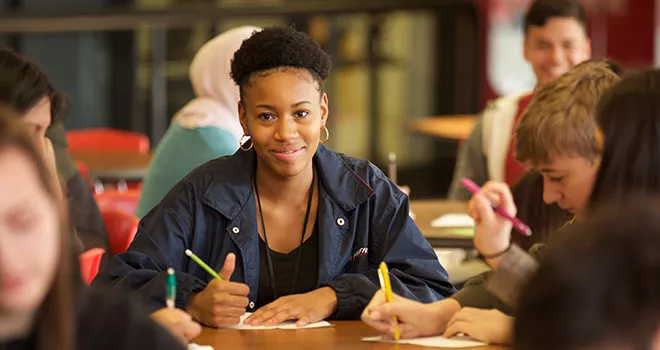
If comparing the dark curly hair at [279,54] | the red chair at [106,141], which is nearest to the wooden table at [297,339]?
the dark curly hair at [279,54]

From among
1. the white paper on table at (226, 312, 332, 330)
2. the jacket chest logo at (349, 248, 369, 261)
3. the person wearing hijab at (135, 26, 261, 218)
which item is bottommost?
the white paper on table at (226, 312, 332, 330)

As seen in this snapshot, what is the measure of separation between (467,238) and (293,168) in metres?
1.07

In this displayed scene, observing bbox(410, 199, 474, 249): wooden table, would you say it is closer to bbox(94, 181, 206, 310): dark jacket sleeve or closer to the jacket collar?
the jacket collar

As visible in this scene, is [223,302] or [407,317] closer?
[407,317]

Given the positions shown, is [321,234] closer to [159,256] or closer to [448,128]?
[159,256]

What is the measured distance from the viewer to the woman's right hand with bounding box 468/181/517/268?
7.03ft

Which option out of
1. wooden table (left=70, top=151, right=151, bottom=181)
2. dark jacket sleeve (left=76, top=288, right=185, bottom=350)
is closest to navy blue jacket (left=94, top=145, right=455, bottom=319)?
dark jacket sleeve (left=76, top=288, right=185, bottom=350)

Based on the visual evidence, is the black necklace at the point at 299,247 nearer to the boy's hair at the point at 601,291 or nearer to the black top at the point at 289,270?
the black top at the point at 289,270

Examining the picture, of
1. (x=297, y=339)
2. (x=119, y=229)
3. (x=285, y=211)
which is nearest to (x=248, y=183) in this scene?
(x=285, y=211)

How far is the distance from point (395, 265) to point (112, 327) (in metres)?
1.28

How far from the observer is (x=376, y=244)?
2795 millimetres

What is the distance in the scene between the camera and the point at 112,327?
1.54m

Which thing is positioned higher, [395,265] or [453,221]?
[395,265]

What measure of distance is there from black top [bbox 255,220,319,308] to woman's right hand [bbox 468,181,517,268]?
69 cm
